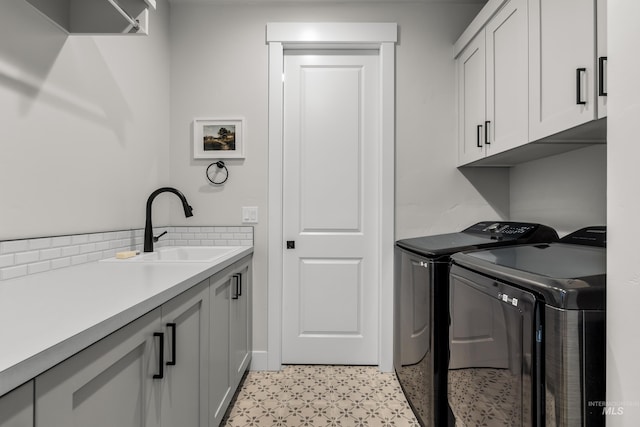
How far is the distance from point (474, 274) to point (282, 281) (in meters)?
1.46

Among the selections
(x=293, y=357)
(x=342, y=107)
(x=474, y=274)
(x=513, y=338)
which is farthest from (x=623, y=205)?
(x=293, y=357)

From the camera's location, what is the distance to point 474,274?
129 centimetres

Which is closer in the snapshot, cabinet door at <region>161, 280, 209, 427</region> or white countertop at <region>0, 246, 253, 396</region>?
white countertop at <region>0, 246, 253, 396</region>

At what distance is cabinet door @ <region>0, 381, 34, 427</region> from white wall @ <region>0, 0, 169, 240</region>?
908 millimetres

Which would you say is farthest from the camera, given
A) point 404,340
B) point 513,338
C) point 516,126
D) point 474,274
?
point 404,340

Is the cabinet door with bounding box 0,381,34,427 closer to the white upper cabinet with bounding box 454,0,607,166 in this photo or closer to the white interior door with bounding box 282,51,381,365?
the white upper cabinet with bounding box 454,0,607,166

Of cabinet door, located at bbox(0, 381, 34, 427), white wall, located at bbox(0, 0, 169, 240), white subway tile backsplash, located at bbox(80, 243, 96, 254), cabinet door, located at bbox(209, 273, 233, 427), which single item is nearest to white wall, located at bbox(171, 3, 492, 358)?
white wall, located at bbox(0, 0, 169, 240)

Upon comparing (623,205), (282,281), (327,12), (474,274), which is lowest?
(282,281)

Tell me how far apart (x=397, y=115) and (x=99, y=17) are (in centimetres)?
175

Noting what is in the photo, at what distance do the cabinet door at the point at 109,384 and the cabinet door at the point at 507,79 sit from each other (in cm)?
168

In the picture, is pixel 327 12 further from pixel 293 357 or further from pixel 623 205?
pixel 293 357

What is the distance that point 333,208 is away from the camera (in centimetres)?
247

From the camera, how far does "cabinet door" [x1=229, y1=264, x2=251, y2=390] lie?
6.23 feet

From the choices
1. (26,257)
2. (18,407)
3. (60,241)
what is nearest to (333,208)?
(60,241)
